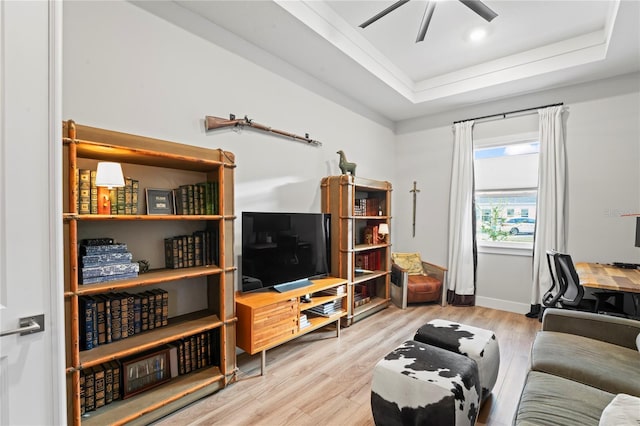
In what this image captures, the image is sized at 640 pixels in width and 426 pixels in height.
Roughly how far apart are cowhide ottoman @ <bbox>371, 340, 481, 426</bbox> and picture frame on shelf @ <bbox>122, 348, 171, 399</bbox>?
1.48 metres

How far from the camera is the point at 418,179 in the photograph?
512cm

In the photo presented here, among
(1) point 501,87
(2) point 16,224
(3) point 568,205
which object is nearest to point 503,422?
(2) point 16,224

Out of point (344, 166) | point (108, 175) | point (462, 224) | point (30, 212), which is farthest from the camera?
point (462, 224)

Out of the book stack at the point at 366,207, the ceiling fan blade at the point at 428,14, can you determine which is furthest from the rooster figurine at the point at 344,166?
the ceiling fan blade at the point at 428,14

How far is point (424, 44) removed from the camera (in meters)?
3.47

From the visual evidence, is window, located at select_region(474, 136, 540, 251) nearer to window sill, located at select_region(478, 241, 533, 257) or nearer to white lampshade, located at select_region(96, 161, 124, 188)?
window sill, located at select_region(478, 241, 533, 257)

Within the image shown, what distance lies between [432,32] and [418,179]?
93.2 inches

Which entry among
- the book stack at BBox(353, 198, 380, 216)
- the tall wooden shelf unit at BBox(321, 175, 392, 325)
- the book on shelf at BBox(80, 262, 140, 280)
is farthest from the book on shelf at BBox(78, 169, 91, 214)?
the book stack at BBox(353, 198, 380, 216)

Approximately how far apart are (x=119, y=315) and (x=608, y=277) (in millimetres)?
4150

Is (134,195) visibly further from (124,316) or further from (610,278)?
(610,278)

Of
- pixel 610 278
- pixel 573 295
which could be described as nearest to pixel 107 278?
pixel 573 295

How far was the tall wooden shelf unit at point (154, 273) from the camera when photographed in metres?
1.62

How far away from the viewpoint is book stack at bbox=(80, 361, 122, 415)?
182 centimetres

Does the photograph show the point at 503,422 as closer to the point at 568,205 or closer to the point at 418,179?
the point at 568,205
